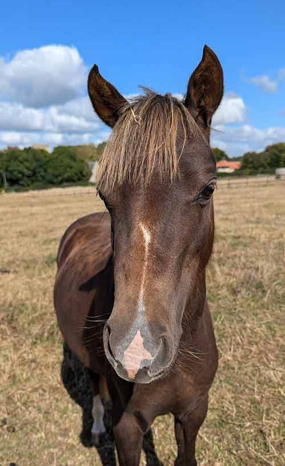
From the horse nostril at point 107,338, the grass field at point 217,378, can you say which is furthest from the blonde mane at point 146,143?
the grass field at point 217,378

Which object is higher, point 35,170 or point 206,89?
point 206,89

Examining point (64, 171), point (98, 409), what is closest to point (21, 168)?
point (64, 171)

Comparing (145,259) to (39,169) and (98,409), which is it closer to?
(98,409)

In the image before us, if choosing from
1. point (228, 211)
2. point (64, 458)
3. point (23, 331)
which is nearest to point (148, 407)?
point (64, 458)

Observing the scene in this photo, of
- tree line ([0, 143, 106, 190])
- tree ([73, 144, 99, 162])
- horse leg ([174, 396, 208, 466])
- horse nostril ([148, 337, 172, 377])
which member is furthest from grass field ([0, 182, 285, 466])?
tree ([73, 144, 99, 162])

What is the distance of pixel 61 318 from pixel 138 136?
2.66 meters

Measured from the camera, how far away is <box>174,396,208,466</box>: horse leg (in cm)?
260

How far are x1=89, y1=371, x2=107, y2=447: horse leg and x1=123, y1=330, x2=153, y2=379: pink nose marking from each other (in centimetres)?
255

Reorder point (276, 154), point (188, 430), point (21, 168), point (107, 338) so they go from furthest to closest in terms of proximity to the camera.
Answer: point (276, 154)
point (21, 168)
point (188, 430)
point (107, 338)

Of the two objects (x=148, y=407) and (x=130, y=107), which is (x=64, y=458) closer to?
(x=148, y=407)

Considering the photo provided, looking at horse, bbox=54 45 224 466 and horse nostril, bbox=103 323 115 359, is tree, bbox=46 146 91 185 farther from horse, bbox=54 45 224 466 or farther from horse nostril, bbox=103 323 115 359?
horse nostril, bbox=103 323 115 359

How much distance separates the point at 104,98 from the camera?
7.22 feet

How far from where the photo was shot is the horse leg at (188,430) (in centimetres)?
260

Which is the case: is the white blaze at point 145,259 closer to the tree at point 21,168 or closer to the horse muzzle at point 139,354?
the horse muzzle at point 139,354
